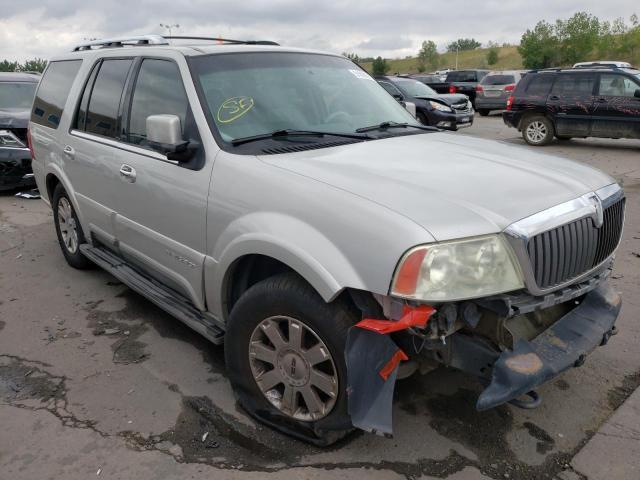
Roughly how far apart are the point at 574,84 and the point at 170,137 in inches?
493

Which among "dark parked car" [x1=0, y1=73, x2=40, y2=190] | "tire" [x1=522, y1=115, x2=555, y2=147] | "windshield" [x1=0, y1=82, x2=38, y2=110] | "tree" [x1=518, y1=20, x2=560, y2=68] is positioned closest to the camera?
"dark parked car" [x1=0, y1=73, x2=40, y2=190]

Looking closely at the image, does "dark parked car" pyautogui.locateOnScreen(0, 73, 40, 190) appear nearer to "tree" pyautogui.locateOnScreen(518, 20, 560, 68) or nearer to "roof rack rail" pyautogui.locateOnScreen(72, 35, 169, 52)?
"roof rack rail" pyautogui.locateOnScreen(72, 35, 169, 52)

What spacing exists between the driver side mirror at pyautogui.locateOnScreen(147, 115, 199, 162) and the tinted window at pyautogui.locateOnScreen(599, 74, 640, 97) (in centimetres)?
1212

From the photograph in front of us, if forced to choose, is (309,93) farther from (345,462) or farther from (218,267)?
(345,462)

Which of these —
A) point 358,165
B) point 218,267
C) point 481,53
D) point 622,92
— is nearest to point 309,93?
point 358,165

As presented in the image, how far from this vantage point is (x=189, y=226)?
10.3 ft

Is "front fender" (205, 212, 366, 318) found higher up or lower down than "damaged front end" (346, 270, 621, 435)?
higher up

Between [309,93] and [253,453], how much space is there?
2.13 m

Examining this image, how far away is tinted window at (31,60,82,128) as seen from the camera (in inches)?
189

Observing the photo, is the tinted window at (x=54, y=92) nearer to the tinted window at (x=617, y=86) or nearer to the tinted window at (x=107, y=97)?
the tinted window at (x=107, y=97)

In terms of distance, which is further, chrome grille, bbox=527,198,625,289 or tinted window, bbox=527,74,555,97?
tinted window, bbox=527,74,555,97

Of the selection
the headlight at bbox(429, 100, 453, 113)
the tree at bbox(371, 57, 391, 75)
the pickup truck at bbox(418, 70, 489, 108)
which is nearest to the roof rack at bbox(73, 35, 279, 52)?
the headlight at bbox(429, 100, 453, 113)

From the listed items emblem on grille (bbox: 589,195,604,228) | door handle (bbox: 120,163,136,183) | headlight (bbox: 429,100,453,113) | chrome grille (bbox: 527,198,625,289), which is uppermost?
door handle (bbox: 120,163,136,183)

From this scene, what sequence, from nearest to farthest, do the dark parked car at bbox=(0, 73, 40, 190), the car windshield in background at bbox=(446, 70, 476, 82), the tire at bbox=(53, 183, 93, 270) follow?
the tire at bbox=(53, 183, 93, 270)
the dark parked car at bbox=(0, 73, 40, 190)
the car windshield in background at bbox=(446, 70, 476, 82)
